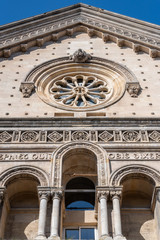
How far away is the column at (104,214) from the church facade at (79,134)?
0.10 ft

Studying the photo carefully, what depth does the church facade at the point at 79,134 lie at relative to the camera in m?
12.6

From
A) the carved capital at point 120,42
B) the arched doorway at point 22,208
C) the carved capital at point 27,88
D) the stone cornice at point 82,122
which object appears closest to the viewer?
the arched doorway at point 22,208

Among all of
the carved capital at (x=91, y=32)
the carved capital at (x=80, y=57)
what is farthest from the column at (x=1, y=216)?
the carved capital at (x=91, y=32)

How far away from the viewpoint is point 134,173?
13.4 meters

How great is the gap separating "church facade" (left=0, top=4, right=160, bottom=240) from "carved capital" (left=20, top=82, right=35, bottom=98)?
0.04 meters

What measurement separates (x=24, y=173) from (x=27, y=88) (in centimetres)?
529

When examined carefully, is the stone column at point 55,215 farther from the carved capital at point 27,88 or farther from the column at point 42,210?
the carved capital at point 27,88

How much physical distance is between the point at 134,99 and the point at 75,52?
4.51 m

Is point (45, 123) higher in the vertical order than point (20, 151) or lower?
higher

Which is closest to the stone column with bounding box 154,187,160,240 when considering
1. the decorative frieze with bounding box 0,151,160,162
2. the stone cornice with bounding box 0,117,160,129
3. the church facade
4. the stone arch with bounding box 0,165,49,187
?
the church facade

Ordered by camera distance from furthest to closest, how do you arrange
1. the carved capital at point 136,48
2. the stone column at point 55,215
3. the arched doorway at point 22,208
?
the carved capital at point 136,48
the arched doorway at point 22,208
the stone column at point 55,215

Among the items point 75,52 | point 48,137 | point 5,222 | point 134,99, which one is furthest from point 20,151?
point 75,52

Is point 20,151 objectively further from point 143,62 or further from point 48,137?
point 143,62

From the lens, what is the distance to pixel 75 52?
66.1 ft
